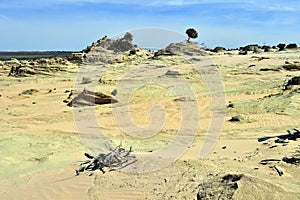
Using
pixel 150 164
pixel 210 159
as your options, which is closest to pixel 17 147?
pixel 150 164

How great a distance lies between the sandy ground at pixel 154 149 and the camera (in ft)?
16.7

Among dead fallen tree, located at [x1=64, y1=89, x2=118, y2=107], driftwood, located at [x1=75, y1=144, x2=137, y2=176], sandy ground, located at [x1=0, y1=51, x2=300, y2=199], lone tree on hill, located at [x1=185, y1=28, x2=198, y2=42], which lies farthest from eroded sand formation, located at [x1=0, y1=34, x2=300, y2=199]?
lone tree on hill, located at [x1=185, y1=28, x2=198, y2=42]

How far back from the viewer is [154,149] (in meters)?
7.43

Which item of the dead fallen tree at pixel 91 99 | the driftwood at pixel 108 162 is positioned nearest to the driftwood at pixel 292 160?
the driftwood at pixel 108 162

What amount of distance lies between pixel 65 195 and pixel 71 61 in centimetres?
2854

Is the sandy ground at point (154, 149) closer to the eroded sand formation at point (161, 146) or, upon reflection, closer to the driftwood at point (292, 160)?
the eroded sand formation at point (161, 146)

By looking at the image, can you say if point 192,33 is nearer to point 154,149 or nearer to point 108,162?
point 154,149

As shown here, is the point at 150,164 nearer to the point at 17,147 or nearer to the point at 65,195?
the point at 65,195

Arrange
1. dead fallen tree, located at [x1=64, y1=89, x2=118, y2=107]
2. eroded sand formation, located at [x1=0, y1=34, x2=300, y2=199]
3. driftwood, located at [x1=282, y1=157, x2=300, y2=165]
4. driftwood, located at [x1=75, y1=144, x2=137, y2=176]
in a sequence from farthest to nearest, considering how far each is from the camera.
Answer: dead fallen tree, located at [x1=64, y1=89, x2=118, y2=107], driftwood, located at [x1=75, y1=144, x2=137, y2=176], driftwood, located at [x1=282, y1=157, x2=300, y2=165], eroded sand formation, located at [x1=0, y1=34, x2=300, y2=199]

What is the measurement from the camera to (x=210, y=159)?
Answer: 6402 mm

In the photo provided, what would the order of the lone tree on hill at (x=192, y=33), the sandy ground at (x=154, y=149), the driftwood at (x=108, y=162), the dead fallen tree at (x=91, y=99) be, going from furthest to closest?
the lone tree on hill at (x=192, y=33)
the dead fallen tree at (x=91, y=99)
the driftwood at (x=108, y=162)
the sandy ground at (x=154, y=149)

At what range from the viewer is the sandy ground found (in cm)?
509

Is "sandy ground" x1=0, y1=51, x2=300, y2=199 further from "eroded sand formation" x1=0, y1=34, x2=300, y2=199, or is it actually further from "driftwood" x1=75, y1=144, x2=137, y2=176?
"driftwood" x1=75, y1=144, x2=137, y2=176

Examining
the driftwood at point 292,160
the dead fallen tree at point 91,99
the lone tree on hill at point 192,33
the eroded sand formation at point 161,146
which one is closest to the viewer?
the eroded sand formation at point 161,146
